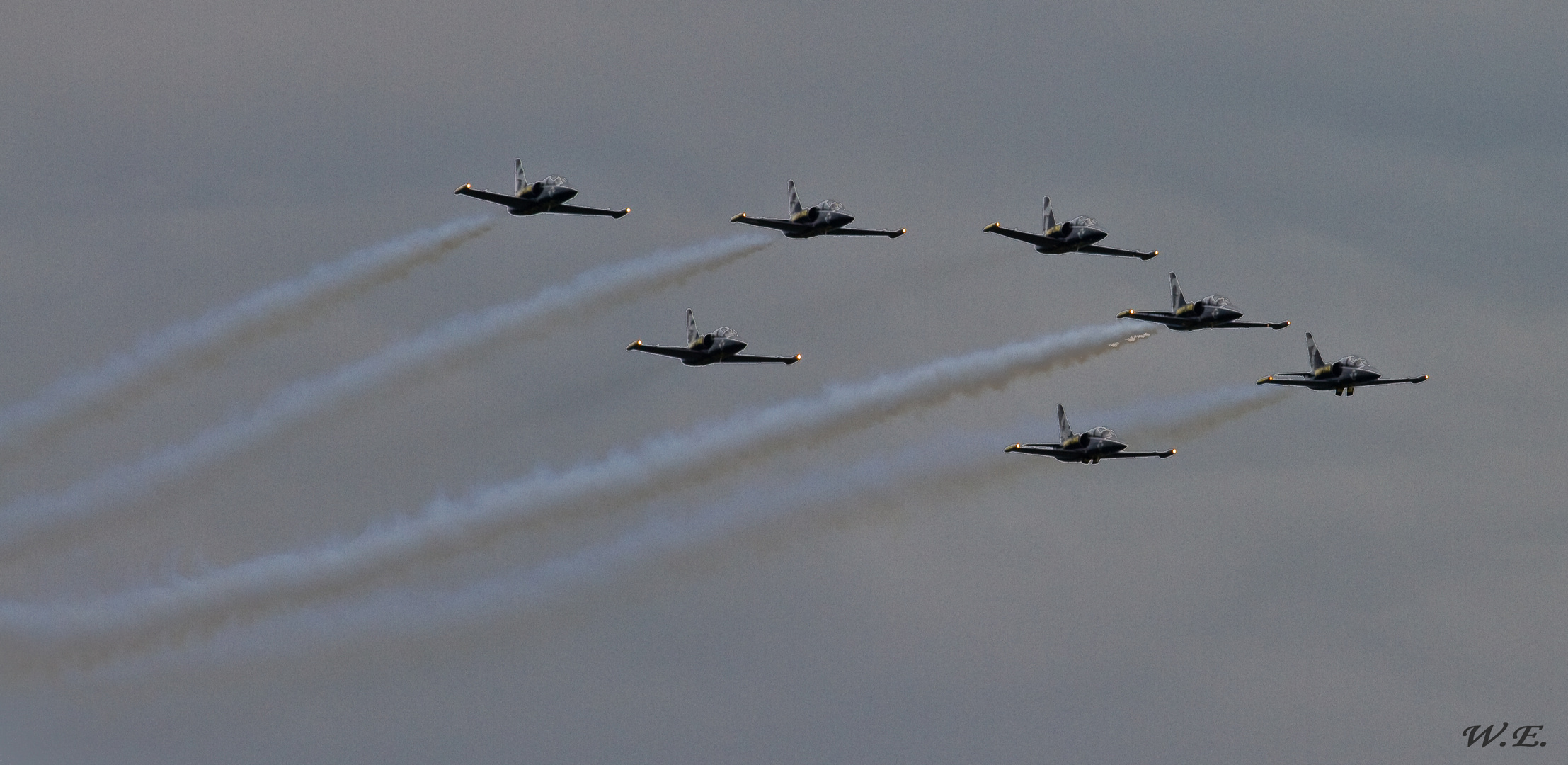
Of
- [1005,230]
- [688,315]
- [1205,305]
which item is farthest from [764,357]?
[1205,305]

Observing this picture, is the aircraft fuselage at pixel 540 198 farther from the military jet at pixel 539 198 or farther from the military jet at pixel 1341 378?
the military jet at pixel 1341 378

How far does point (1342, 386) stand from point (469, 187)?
49163 millimetres

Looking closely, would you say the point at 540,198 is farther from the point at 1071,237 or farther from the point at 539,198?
the point at 1071,237

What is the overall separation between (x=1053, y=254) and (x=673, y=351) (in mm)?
22204

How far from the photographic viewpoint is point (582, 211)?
460ft

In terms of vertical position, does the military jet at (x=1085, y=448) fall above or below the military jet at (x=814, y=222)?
below

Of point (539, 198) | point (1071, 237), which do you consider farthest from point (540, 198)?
point (1071, 237)

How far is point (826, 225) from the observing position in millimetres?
140500

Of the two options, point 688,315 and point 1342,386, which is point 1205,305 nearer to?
point 1342,386

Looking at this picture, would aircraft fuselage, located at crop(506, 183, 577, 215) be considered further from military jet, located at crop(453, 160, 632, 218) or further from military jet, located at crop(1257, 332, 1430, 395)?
military jet, located at crop(1257, 332, 1430, 395)

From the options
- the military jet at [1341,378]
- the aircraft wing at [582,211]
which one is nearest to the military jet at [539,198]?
the aircraft wing at [582,211]

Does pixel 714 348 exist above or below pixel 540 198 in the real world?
below

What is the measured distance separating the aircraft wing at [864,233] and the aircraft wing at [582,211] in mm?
10885

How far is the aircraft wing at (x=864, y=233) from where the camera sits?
5566 inches
